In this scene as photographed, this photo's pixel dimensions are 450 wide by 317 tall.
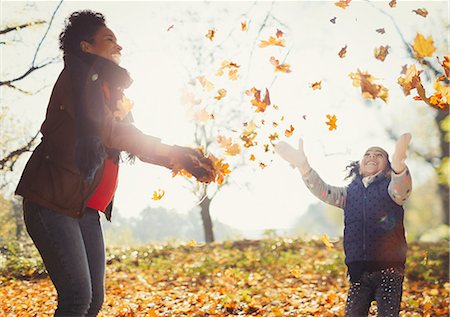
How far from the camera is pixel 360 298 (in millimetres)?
3479

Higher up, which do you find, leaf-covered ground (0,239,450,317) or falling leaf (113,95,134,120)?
falling leaf (113,95,134,120)

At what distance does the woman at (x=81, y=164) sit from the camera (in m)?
2.21

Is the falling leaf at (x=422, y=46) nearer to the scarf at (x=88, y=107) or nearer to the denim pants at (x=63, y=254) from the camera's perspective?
the scarf at (x=88, y=107)

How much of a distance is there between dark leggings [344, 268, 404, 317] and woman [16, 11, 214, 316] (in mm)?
1583

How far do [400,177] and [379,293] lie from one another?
2.64 ft

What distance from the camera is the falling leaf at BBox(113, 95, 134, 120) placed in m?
2.64

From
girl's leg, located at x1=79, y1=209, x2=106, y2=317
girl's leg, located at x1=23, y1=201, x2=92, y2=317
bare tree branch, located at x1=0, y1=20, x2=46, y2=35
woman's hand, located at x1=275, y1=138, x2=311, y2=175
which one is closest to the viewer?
girl's leg, located at x1=23, y1=201, x2=92, y2=317

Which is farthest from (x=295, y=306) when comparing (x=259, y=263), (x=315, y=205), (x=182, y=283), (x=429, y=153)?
(x=315, y=205)

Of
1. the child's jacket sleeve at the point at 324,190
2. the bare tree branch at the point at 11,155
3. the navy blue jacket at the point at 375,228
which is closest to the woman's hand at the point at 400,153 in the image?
the navy blue jacket at the point at 375,228

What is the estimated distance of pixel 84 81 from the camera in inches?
93.7

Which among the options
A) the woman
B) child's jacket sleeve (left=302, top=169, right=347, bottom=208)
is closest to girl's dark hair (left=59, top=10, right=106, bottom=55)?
the woman

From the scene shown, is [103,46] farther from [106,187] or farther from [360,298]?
[360,298]

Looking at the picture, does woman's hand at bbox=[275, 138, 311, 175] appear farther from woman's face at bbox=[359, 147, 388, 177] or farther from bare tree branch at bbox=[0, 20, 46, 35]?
bare tree branch at bbox=[0, 20, 46, 35]

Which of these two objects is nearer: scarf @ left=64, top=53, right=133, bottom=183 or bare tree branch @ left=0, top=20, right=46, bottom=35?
scarf @ left=64, top=53, right=133, bottom=183
